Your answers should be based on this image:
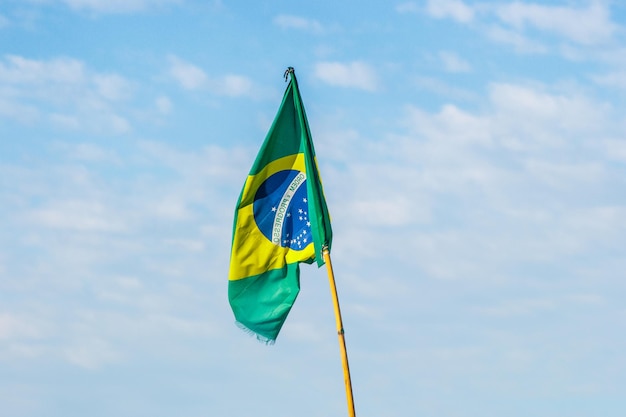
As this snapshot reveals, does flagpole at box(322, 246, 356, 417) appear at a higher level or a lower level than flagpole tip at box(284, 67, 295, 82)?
lower

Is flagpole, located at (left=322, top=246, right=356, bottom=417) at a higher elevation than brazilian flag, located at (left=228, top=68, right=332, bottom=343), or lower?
lower

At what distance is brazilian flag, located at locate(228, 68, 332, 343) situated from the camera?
28.5 m

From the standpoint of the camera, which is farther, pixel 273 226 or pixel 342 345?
pixel 273 226

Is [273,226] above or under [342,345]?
above

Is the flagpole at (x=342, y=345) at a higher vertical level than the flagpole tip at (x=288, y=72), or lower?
lower

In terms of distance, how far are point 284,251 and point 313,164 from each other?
7.46ft

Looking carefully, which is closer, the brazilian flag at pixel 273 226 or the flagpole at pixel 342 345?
the flagpole at pixel 342 345

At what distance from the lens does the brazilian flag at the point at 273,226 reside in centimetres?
2855

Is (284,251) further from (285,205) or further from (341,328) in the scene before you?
(341,328)

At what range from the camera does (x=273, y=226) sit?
28.8 meters

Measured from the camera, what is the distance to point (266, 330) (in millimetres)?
28500

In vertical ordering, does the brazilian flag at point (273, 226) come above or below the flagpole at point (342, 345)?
above

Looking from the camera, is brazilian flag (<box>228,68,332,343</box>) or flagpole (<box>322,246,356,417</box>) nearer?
flagpole (<box>322,246,356,417</box>)

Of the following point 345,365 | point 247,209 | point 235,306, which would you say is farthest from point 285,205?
point 345,365
